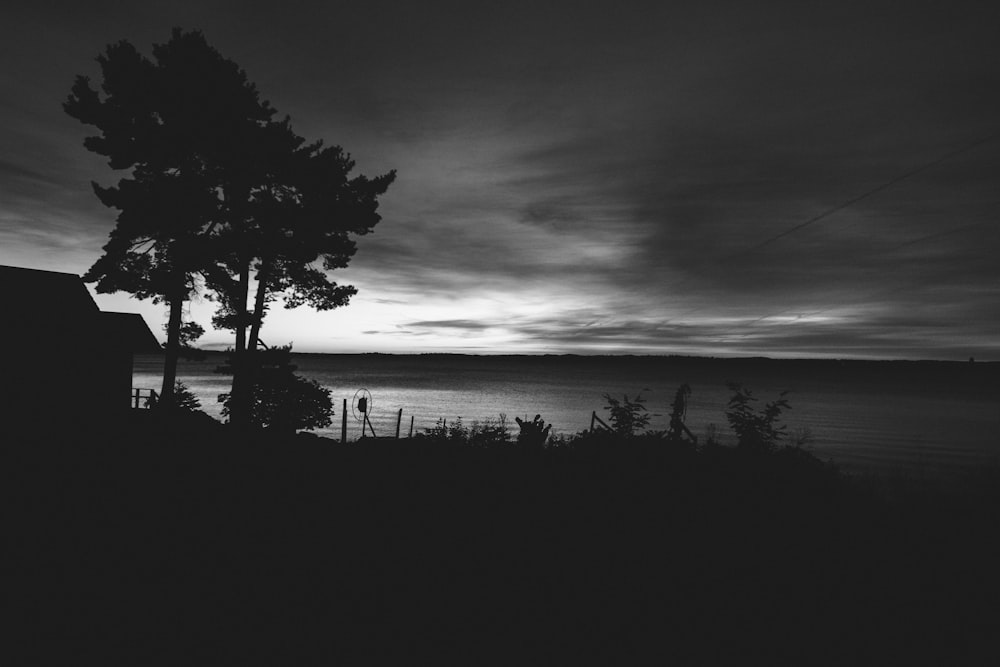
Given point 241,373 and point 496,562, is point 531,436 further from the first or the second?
point 241,373

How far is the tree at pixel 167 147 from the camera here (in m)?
19.7

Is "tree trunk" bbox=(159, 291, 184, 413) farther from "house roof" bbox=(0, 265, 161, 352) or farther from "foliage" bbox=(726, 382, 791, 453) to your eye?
"foliage" bbox=(726, 382, 791, 453)

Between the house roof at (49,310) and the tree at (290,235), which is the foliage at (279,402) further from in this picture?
the house roof at (49,310)

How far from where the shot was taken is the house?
775 inches

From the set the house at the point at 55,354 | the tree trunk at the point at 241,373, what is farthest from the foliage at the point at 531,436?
the house at the point at 55,354

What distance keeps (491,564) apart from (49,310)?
23.0 meters

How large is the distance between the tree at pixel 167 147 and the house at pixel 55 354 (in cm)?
242

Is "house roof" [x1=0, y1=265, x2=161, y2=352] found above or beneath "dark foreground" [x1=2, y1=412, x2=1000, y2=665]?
above

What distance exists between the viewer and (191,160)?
21219 millimetres

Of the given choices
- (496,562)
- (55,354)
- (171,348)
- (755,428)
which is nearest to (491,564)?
(496,562)

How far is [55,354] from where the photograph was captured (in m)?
20.8

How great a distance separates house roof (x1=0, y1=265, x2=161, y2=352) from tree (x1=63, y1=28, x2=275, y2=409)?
2142 millimetres

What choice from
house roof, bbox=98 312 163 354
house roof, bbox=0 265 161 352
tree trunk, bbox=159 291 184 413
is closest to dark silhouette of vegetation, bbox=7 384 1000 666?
tree trunk, bbox=159 291 184 413

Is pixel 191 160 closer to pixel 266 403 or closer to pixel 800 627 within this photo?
pixel 266 403
